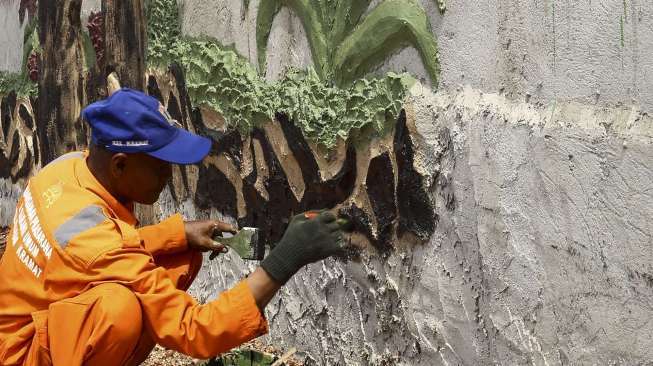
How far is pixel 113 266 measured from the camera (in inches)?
107

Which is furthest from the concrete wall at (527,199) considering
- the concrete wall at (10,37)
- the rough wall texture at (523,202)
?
the concrete wall at (10,37)

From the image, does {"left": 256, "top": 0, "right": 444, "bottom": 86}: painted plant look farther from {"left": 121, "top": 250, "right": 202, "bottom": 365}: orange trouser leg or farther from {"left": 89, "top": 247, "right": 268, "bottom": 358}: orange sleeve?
{"left": 89, "top": 247, "right": 268, "bottom": 358}: orange sleeve

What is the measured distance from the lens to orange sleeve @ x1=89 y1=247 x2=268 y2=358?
2656 mm

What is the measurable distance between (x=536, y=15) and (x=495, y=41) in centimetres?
20

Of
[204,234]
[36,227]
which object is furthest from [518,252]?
[36,227]

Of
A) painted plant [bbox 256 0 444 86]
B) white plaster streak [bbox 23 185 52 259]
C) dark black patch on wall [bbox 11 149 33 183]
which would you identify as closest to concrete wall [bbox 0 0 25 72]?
dark black patch on wall [bbox 11 149 33 183]

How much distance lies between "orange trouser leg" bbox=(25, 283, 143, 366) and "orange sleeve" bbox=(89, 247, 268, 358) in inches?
1.5

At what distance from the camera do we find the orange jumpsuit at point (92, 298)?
8.78 feet

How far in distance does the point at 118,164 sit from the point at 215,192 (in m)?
2.16

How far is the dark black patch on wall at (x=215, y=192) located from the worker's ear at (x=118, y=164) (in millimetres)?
1951

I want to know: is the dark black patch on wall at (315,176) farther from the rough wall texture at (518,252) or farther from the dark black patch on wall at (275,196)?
the rough wall texture at (518,252)

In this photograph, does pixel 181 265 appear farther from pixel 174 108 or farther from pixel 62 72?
pixel 174 108

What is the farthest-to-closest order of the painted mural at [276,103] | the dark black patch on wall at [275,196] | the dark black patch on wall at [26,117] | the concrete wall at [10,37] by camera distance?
the concrete wall at [10,37], the dark black patch on wall at [26,117], the dark black patch on wall at [275,196], the painted mural at [276,103]

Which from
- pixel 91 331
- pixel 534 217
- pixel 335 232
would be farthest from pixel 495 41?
pixel 91 331
